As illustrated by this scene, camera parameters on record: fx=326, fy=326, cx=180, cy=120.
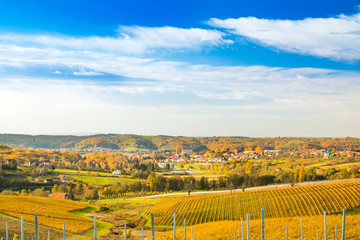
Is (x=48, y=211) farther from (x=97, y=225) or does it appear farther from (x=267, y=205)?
(x=267, y=205)

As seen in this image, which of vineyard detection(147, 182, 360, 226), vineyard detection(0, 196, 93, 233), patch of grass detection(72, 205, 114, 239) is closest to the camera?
patch of grass detection(72, 205, 114, 239)

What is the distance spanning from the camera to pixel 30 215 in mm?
43219

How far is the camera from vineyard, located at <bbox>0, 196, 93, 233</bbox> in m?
40.5

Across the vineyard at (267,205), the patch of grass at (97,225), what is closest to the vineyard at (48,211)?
the patch of grass at (97,225)

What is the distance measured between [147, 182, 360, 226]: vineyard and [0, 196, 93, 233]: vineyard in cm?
1141

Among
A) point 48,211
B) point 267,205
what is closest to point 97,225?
point 48,211

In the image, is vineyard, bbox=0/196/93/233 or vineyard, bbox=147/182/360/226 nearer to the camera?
vineyard, bbox=0/196/93/233

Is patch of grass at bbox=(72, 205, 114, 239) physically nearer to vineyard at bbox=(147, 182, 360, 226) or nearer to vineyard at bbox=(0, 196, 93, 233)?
vineyard at bbox=(0, 196, 93, 233)

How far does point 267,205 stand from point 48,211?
33.3m

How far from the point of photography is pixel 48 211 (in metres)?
49.0

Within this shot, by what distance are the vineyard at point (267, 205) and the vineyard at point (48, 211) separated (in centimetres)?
1141

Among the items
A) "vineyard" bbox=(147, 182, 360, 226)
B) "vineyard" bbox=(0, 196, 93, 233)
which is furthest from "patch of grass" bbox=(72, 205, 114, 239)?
"vineyard" bbox=(147, 182, 360, 226)

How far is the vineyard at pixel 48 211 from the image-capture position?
40500 millimetres

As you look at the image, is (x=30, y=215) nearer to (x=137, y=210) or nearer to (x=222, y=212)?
(x=137, y=210)
